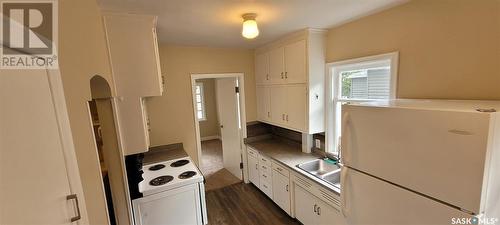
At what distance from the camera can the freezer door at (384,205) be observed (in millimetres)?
1066

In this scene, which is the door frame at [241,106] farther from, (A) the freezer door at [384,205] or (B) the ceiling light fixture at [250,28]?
(A) the freezer door at [384,205]

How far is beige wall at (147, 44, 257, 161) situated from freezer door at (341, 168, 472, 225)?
7.76 ft

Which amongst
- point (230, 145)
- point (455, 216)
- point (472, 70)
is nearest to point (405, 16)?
Result: point (472, 70)

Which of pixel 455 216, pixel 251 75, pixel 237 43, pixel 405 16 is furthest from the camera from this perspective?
pixel 251 75

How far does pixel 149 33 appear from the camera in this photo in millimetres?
1796

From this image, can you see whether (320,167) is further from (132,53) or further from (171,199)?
(132,53)

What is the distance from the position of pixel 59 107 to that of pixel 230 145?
320 centimetres

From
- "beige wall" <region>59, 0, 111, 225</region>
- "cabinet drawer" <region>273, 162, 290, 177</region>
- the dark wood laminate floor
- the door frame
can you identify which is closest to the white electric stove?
the dark wood laminate floor

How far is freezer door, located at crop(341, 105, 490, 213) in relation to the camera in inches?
36.3

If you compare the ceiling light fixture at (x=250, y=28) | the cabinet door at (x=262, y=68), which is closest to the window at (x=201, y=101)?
the cabinet door at (x=262, y=68)

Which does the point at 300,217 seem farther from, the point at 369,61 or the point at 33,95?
the point at 33,95

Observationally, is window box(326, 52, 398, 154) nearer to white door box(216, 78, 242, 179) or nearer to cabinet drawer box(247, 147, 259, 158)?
cabinet drawer box(247, 147, 259, 158)

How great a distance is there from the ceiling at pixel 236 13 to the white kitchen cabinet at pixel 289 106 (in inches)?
29.1

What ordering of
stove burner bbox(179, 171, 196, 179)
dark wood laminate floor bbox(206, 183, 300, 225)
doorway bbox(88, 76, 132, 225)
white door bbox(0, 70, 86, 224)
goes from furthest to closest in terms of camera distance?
dark wood laminate floor bbox(206, 183, 300, 225)
stove burner bbox(179, 171, 196, 179)
doorway bbox(88, 76, 132, 225)
white door bbox(0, 70, 86, 224)
